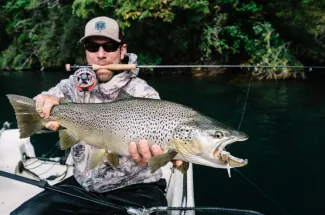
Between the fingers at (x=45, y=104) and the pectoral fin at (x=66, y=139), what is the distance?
188mm

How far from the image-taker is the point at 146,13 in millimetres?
16922

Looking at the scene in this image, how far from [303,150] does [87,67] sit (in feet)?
21.6

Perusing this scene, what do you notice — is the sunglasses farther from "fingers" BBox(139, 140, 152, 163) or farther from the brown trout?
"fingers" BBox(139, 140, 152, 163)

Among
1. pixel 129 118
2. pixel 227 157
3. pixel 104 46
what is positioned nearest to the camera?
pixel 227 157

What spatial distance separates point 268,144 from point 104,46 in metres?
6.34

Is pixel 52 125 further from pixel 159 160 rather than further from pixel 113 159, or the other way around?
pixel 159 160

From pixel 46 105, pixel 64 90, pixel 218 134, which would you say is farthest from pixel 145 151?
pixel 64 90

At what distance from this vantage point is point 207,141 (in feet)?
7.22

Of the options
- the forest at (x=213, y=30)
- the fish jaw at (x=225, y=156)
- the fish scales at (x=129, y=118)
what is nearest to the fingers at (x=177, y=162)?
the fish scales at (x=129, y=118)

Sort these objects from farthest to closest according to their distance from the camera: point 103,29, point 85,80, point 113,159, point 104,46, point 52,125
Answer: point 104,46 → point 103,29 → point 85,80 → point 52,125 → point 113,159

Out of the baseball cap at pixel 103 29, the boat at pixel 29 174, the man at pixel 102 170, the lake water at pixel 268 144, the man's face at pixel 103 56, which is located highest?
the baseball cap at pixel 103 29

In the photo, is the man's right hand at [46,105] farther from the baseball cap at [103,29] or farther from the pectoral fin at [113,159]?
the baseball cap at [103,29]

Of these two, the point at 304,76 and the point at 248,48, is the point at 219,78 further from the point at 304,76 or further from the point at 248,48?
the point at 304,76

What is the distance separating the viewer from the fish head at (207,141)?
2.13 m
